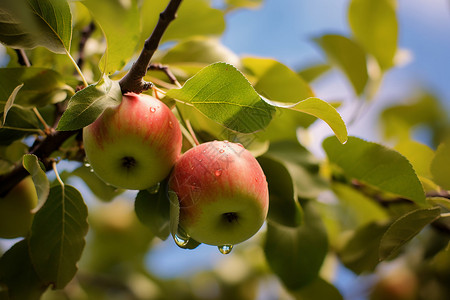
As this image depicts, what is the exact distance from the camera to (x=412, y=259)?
185 cm

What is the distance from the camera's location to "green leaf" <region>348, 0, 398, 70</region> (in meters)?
1.33

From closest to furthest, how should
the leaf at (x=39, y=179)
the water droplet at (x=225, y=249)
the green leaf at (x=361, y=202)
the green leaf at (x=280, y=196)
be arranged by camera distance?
the leaf at (x=39, y=179), the water droplet at (x=225, y=249), the green leaf at (x=280, y=196), the green leaf at (x=361, y=202)

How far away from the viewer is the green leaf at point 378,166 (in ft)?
3.00

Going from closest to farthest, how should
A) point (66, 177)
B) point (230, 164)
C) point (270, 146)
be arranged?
point (230, 164) < point (270, 146) < point (66, 177)

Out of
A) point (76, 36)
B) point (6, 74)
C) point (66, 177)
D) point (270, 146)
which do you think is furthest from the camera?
point (76, 36)

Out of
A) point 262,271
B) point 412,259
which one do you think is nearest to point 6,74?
point 262,271

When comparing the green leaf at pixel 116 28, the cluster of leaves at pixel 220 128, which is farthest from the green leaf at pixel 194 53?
the green leaf at pixel 116 28

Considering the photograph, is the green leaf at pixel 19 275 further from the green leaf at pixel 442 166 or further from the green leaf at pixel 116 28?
the green leaf at pixel 442 166

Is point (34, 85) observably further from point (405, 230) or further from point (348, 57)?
point (348, 57)

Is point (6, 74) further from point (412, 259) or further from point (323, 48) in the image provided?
point (412, 259)

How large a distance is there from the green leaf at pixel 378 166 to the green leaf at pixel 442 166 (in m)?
0.05

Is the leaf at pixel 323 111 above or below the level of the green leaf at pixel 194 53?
above

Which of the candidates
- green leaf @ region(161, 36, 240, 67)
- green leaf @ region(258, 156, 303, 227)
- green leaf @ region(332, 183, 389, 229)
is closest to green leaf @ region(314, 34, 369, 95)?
green leaf @ region(332, 183, 389, 229)

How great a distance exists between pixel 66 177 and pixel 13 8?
55 centimetres
